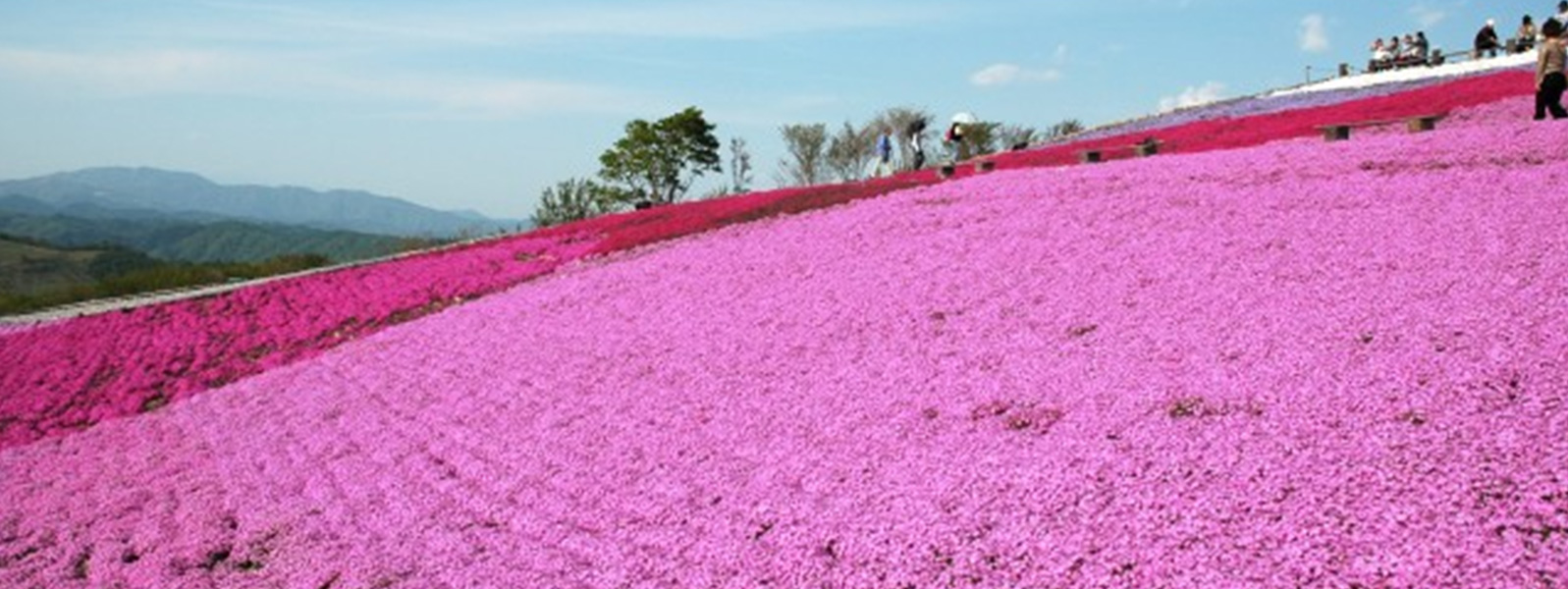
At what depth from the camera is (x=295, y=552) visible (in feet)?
30.8

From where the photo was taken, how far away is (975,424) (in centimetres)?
877

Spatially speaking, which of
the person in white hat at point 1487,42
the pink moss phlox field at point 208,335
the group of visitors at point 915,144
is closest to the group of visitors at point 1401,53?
the person in white hat at point 1487,42

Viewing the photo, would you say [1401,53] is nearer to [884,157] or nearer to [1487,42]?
[1487,42]

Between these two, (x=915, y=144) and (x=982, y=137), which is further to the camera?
(x=982, y=137)

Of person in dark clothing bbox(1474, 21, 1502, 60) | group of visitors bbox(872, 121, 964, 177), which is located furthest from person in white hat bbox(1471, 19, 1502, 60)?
group of visitors bbox(872, 121, 964, 177)

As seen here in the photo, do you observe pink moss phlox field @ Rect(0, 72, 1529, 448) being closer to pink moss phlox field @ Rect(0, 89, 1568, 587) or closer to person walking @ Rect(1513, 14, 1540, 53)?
pink moss phlox field @ Rect(0, 89, 1568, 587)

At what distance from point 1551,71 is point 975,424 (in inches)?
591

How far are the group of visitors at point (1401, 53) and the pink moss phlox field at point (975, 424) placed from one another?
3581 cm

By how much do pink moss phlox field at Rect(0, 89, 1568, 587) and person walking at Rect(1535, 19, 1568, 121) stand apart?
197 cm

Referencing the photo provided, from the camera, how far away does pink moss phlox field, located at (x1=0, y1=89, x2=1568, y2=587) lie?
6254 mm

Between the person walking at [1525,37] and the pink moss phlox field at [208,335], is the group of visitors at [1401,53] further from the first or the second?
the pink moss phlox field at [208,335]

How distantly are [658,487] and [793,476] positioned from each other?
1.14 meters

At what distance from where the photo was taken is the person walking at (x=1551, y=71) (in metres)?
18.0

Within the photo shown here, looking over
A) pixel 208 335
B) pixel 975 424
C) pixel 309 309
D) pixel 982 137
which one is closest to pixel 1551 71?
pixel 975 424
